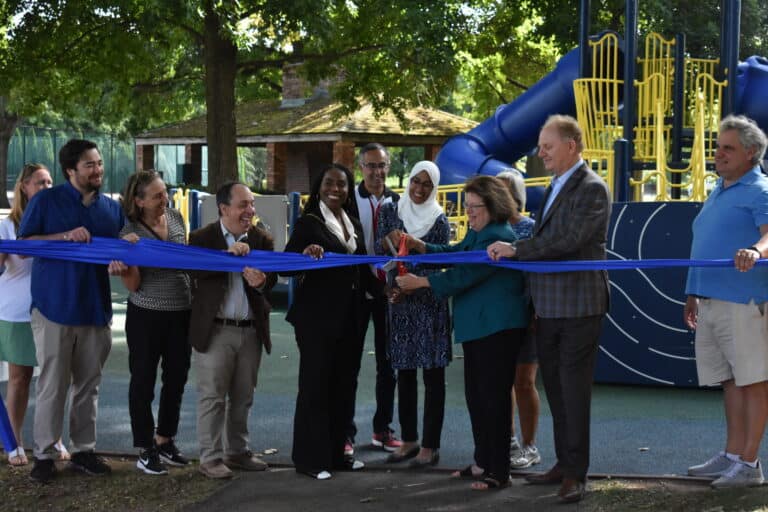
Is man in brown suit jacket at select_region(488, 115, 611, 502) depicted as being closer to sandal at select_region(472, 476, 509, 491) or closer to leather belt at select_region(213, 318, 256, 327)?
sandal at select_region(472, 476, 509, 491)

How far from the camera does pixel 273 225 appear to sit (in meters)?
13.5

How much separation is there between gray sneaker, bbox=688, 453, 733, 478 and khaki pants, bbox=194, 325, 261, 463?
8.20ft

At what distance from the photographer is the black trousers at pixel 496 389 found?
5.52 metres

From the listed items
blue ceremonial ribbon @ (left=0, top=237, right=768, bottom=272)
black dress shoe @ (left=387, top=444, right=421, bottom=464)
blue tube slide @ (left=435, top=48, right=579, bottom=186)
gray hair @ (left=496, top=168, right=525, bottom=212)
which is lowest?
black dress shoe @ (left=387, top=444, right=421, bottom=464)

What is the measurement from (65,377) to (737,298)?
363 cm

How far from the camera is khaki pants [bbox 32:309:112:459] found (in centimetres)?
579

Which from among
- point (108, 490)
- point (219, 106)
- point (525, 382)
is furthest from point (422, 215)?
point (219, 106)

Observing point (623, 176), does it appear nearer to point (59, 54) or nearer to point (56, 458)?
point (56, 458)

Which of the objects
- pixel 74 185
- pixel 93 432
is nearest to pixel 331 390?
pixel 93 432

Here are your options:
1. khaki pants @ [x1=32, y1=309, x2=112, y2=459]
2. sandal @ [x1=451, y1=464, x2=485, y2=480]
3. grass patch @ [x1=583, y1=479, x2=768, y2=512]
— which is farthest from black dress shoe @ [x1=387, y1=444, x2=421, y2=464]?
khaki pants @ [x1=32, y1=309, x2=112, y2=459]

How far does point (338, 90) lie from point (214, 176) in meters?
4.29

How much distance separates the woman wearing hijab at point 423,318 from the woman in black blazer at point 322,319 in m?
0.30

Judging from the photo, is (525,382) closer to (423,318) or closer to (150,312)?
(423,318)

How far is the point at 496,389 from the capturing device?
5520mm
